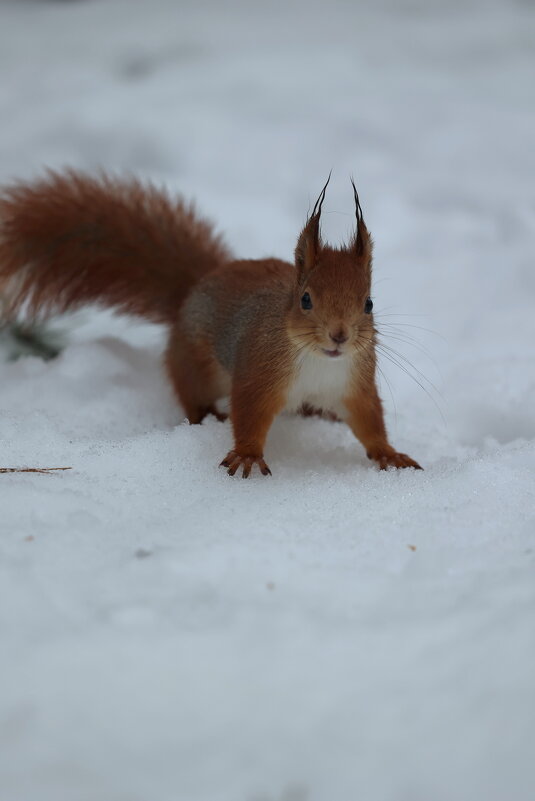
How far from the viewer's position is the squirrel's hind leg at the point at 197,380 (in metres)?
1.95

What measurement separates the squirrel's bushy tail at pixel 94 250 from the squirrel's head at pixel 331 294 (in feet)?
2.01

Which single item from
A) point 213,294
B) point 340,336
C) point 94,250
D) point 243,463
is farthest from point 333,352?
point 94,250

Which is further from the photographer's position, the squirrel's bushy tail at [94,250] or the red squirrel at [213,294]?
the squirrel's bushy tail at [94,250]

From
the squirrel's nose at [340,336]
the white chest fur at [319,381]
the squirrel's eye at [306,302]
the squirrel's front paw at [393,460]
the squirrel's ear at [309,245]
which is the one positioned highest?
the squirrel's ear at [309,245]

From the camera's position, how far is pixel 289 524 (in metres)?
1.31

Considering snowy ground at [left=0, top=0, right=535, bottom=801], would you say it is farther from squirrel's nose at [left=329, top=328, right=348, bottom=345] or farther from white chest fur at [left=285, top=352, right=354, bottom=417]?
squirrel's nose at [left=329, top=328, right=348, bottom=345]

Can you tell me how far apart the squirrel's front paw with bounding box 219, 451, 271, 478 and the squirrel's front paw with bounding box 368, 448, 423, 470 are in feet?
0.80

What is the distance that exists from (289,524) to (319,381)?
415 mm

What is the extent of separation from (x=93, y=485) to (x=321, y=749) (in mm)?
685

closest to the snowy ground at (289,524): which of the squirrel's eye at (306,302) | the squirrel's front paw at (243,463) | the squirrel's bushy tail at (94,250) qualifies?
the squirrel's front paw at (243,463)

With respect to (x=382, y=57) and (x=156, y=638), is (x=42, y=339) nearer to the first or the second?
(x=156, y=638)

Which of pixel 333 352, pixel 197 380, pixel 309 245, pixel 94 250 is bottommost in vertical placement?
pixel 197 380

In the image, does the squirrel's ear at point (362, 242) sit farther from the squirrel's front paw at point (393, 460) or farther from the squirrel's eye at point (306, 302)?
the squirrel's front paw at point (393, 460)

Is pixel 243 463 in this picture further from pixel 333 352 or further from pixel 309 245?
pixel 309 245
